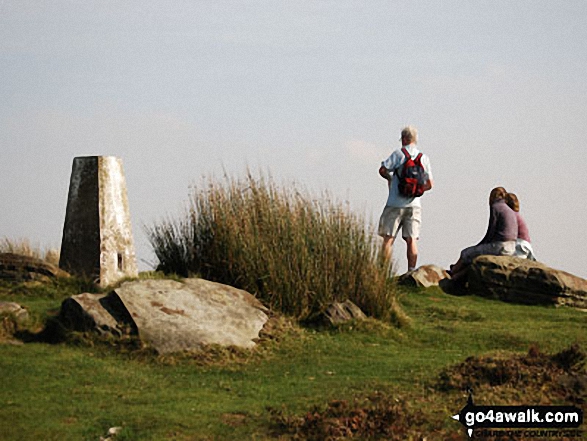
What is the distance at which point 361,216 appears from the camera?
10562mm

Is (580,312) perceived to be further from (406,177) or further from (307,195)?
(307,195)

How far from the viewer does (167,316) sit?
873 centimetres

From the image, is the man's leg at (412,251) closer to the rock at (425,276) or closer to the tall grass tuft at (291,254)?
the rock at (425,276)

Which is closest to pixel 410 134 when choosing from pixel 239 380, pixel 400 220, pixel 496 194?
pixel 400 220

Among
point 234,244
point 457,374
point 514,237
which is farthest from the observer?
point 514,237

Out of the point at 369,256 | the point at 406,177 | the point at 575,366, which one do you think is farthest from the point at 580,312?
the point at 575,366

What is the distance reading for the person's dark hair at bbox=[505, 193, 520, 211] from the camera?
14.6 m

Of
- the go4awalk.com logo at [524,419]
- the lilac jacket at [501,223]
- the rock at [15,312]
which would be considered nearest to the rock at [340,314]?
the rock at [15,312]

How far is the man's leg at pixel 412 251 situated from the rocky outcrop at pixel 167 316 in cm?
523

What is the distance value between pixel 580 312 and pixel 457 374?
21.8 feet

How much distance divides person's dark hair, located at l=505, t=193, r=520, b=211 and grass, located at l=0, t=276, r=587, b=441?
4.18 metres

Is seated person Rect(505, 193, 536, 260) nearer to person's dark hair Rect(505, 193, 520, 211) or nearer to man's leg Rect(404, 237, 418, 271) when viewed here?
person's dark hair Rect(505, 193, 520, 211)

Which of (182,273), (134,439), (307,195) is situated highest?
(307,195)

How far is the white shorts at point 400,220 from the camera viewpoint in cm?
1385
